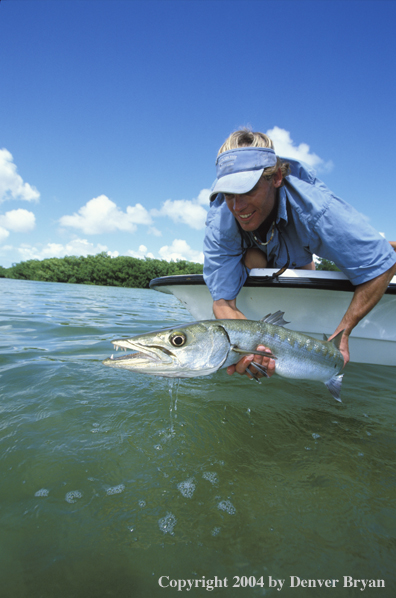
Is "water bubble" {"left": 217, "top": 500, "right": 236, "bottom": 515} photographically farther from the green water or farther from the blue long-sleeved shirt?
the blue long-sleeved shirt

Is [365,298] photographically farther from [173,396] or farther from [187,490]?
[187,490]

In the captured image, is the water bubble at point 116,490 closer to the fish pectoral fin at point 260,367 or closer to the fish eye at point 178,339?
the fish eye at point 178,339

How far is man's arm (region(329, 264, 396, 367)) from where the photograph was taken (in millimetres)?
2838

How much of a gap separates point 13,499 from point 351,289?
3.22 metres

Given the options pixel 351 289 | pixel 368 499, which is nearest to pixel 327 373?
pixel 351 289

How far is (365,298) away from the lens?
117 inches

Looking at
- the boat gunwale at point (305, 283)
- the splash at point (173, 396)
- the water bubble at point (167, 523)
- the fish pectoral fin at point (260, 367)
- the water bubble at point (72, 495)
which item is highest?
the boat gunwale at point (305, 283)

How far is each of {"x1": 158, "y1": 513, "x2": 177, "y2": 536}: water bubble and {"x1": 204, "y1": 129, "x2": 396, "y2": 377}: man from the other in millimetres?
1116

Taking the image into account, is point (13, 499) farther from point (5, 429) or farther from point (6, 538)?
point (5, 429)

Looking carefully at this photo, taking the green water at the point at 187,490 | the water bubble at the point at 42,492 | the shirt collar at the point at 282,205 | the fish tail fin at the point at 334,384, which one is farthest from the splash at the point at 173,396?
the shirt collar at the point at 282,205

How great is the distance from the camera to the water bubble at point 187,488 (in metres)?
1.73

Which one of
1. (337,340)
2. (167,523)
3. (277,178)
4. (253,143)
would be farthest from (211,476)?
(253,143)

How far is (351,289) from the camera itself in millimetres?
3281

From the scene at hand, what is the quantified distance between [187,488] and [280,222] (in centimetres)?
240
